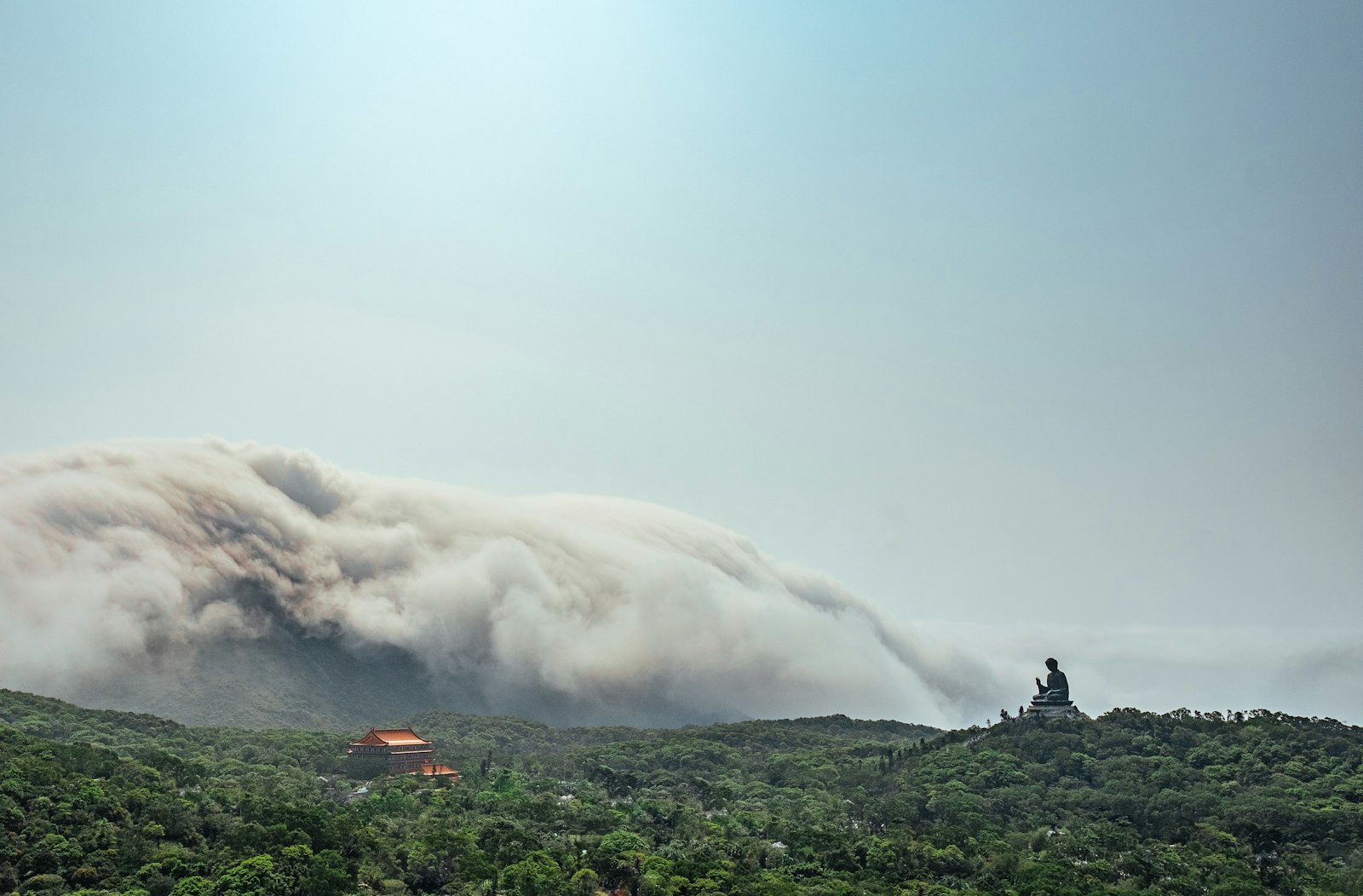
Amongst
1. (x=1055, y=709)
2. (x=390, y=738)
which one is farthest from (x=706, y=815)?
(x=1055, y=709)

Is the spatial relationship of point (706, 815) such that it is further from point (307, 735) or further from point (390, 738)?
point (307, 735)

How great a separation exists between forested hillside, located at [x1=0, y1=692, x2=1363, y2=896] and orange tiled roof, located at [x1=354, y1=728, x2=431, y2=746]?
4736 millimetres

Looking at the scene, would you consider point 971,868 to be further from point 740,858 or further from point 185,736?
point 185,736

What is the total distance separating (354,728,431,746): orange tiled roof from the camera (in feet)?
479

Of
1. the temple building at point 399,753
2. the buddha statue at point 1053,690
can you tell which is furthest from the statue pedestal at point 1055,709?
the temple building at point 399,753

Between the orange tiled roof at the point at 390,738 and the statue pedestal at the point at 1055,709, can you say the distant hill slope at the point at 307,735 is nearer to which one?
the orange tiled roof at the point at 390,738

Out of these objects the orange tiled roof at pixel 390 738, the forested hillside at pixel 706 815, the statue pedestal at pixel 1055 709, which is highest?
the statue pedestal at pixel 1055 709

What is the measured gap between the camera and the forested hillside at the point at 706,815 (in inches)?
3223

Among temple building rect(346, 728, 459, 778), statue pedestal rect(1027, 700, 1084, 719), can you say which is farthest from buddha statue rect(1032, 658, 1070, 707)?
temple building rect(346, 728, 459, 778)

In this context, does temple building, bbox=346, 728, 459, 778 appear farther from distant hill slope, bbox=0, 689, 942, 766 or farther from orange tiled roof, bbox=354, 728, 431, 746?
distant hill slope, bbox=0, 689, 942, 766

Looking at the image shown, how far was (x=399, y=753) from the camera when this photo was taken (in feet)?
475

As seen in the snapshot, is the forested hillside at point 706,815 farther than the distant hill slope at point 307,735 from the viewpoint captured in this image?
No

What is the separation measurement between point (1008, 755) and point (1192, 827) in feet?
100

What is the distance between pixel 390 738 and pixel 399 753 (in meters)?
3.73
